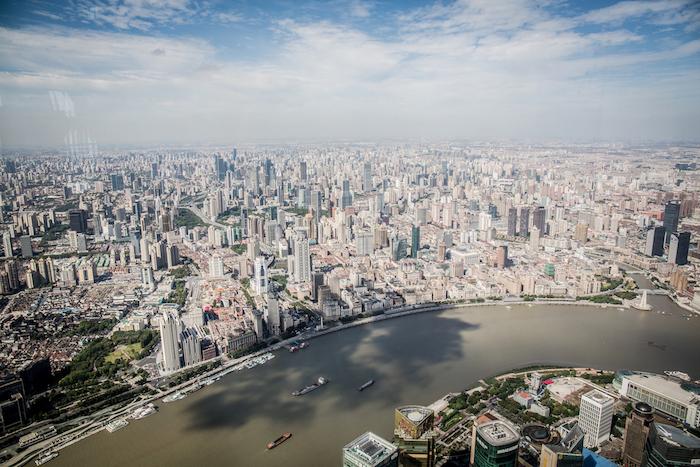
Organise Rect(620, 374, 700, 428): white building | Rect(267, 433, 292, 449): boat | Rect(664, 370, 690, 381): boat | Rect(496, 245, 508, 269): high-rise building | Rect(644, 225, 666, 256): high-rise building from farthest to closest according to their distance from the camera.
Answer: Rect(644, 225, 666, 256): high-rise building < Rect(496, 245, 508, 269): high-rise building < Rect(664, 370, 690, 381): boat < Rect(620, 374, 700, 428): white building < Rect(267, 433, 292, 449): boat

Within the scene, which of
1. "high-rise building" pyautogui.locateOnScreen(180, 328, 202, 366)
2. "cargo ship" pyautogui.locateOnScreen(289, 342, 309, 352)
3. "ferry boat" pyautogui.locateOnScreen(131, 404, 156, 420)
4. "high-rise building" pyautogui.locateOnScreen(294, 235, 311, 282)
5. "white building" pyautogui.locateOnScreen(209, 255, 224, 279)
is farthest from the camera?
"white building" pyautogui.locateOnScreen(209, 255, 224, 279)

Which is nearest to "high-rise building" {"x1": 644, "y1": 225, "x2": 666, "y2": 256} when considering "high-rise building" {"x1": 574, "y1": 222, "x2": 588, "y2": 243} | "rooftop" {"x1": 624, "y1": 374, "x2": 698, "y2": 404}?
"high-rise building" {"x1": 574, "y1": 222, "x2": 588, "y2": 243}

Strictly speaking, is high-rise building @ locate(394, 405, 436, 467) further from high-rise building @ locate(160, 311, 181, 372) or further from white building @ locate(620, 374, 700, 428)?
high-rise building @ locate(160, 311, 181, 372)

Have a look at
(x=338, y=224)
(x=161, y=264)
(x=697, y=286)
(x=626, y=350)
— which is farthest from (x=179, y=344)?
(x=697, y=286)

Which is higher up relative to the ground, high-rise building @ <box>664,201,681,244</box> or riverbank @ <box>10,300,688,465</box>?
high-rise building @ <box>664,201,681,244</box>

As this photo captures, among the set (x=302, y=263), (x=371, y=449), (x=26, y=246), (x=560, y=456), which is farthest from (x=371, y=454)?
(x=26, y=246)

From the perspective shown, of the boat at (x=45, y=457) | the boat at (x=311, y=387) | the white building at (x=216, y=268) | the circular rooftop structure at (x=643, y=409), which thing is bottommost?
the boat at (x=45, y=457)

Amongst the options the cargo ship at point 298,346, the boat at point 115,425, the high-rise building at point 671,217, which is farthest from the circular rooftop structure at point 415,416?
the high-rise building at point 671,217

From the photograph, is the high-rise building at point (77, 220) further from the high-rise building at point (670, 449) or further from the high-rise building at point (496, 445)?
the high-rise building at point (670, 449)
